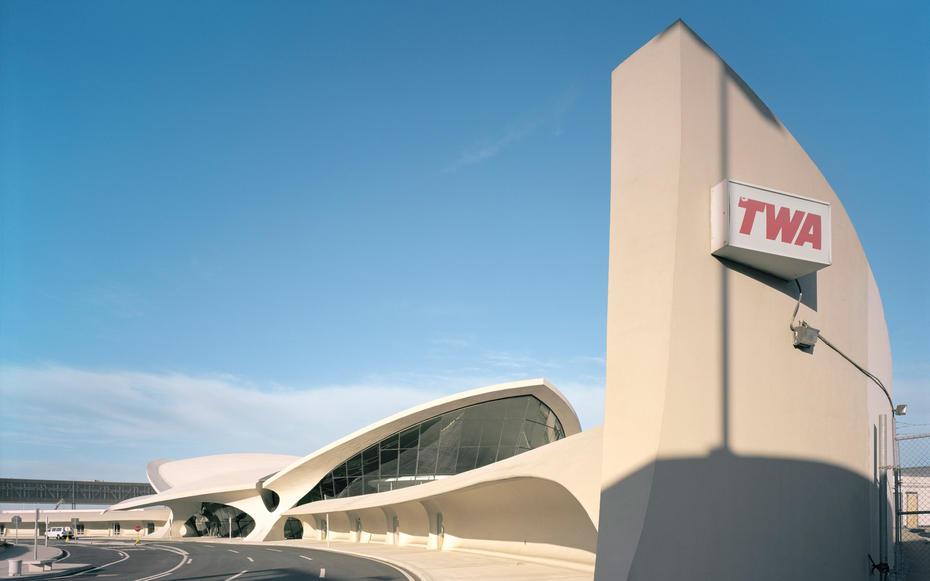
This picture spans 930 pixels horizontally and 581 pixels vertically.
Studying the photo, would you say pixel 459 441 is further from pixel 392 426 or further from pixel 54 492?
pixel 54 492

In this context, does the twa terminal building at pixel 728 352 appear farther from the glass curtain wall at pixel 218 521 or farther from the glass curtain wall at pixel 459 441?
the glass curtain wall at pixel 218 521

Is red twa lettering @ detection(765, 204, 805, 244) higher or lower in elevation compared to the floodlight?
higher

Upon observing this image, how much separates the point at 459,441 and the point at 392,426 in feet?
13.4

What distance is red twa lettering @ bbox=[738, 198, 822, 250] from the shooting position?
830 cm

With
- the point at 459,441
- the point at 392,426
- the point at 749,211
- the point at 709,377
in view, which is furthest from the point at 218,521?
the point at 749,211

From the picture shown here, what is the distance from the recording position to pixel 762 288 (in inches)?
344

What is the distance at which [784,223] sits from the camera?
334 inches

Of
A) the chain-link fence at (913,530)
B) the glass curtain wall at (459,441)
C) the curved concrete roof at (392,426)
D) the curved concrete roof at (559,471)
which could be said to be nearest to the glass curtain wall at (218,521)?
the curved concrete roof at (392,426)

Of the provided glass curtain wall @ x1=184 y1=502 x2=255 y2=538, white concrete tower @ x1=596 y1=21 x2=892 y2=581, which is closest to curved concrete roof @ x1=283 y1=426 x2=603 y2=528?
white concrete tower @ x1=596 y1=21 x2=892 y2=581

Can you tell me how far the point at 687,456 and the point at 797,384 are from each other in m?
2.32

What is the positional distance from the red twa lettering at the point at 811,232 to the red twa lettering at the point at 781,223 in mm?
130

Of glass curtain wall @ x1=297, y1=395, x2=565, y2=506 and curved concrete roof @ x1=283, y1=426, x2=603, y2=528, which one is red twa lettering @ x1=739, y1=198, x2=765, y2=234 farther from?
glass curtain wall @ x1=297, y1=395, x2=565, y2=506

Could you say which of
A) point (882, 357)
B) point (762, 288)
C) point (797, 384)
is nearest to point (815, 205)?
point (762, 288)

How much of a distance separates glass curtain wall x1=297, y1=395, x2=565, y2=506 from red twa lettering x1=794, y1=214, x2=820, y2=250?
28621 millimetres
